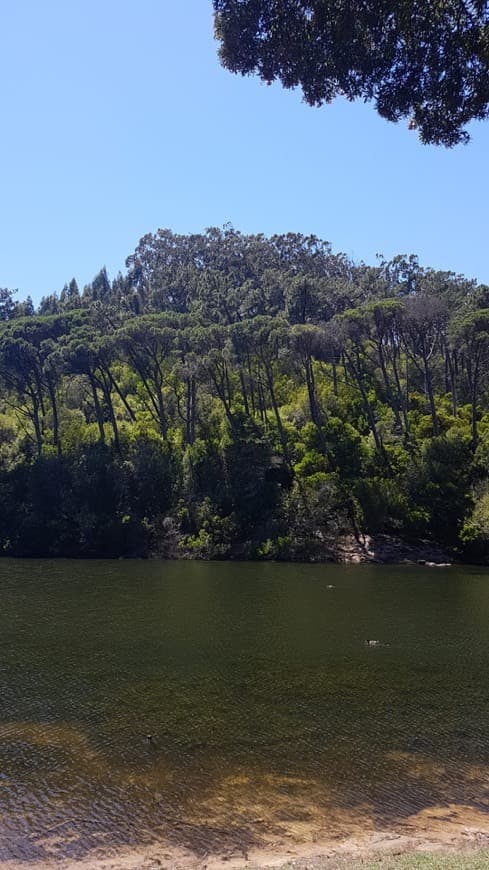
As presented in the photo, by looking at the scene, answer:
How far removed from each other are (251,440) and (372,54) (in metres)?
41.4

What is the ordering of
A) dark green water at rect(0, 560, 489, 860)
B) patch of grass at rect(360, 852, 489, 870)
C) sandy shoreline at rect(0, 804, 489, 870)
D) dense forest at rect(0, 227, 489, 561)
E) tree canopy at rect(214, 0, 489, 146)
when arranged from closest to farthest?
patch of grass at rect(360, 852, 489, 870) → sandy shoreline at rect(0, 804, 489, 870) → dark green water at rect(0, 560, 489, 860) → tree canopy at rect(214, 0, 489, 146) → dense forest at rect(0, 227, 489, 561)

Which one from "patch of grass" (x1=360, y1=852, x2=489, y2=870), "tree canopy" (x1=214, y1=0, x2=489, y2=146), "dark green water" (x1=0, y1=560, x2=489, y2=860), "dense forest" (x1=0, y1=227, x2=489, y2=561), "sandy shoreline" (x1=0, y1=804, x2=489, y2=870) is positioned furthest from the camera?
"dense forest" (x1=0, y1=227, x2=489, y2=561)

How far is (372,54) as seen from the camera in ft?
46.0

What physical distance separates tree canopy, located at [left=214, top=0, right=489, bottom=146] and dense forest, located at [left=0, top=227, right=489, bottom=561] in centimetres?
3484

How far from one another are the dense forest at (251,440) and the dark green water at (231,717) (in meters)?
18.6

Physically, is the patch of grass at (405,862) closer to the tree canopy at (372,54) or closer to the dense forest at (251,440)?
the tree canopy at (372,54)

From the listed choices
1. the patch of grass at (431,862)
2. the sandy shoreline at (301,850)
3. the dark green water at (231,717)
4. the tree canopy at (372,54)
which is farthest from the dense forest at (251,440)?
the patch of grass at (431,862)

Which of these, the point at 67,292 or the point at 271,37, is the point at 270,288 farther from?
the point at 271,37

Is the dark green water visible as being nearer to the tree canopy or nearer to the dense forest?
the tree canopy

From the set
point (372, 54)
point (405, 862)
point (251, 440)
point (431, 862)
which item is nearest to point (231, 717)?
point (405, 862)

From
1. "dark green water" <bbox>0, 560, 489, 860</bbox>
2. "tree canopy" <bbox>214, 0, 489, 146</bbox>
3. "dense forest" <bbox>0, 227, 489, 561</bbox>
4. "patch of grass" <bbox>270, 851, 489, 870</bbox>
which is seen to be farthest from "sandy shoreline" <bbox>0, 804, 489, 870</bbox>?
"dense forest" <bbox>0, 227, 489, 561</bbox>

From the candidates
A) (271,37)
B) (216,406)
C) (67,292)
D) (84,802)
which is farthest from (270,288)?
(84,802)

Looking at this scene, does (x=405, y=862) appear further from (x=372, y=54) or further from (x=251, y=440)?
(x=251, y=440)

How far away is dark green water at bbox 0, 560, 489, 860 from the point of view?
10.5 metres
